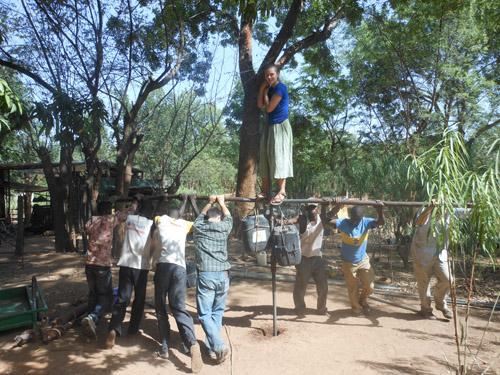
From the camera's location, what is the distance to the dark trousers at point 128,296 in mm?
4895

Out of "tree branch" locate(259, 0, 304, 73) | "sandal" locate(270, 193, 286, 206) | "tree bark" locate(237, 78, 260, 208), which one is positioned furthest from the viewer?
"tree bark" locate(237, 78, 260, 208)

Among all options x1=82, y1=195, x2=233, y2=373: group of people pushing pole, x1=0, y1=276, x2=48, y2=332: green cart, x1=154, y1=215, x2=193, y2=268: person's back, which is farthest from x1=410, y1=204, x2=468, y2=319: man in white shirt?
x1=0, y1=276, x2=48, y2=332: green cart

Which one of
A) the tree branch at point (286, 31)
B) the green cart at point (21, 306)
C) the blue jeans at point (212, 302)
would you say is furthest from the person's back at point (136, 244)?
the tree branch at point (286, 31)

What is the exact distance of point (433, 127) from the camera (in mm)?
13508

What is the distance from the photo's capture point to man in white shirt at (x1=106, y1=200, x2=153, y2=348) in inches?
193

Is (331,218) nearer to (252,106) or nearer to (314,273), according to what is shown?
(314,273)

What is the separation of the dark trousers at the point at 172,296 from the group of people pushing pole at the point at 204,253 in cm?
1

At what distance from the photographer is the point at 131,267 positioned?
4.92 m

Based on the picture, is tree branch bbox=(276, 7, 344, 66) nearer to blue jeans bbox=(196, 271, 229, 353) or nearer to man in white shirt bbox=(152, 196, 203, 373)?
man in white shirt bbox=(152, 196, 203, 373)

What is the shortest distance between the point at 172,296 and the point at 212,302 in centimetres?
49

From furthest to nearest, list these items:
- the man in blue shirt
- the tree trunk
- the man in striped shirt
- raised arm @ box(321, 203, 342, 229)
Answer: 1. the tree trunk
2. the man in blue shirt
3. raised arm @ box(321, 203, 342, 229)
4. the man in striped shirt

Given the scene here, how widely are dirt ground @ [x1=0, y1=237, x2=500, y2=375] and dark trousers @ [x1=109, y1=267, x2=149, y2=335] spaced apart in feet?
0.84

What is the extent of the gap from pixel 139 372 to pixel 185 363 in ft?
1.71

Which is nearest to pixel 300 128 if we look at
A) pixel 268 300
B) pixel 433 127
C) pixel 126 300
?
pixel 433 127
